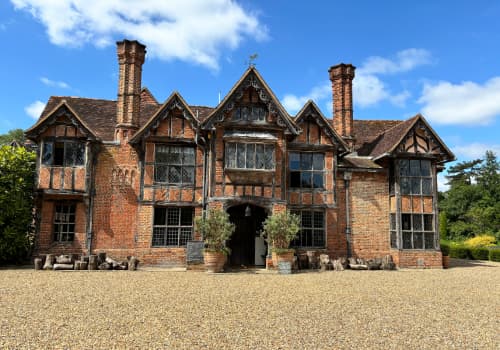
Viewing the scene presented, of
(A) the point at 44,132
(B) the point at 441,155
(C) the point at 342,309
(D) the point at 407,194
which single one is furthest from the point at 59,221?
(B) the point at 441,155

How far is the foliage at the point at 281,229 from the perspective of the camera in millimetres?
14703

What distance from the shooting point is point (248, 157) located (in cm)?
1587

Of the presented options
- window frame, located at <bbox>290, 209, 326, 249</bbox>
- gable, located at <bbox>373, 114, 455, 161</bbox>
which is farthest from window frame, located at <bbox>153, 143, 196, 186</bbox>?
gable, located at <bbox>373, 114, 455, 161</bbox>

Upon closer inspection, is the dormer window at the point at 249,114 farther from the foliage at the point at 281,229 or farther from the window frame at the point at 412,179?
the window frame at the point at 412,179

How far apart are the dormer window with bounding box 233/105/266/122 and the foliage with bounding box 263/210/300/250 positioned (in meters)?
4.34

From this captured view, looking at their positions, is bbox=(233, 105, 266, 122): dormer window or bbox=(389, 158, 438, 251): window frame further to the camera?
bbox=(389, 158, 438, 251): window frame

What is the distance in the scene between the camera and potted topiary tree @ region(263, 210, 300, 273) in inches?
575

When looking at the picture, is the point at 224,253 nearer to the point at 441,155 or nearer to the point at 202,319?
the point at 202,319

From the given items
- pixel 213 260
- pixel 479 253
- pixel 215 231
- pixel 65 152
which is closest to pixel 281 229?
pixel 215 231

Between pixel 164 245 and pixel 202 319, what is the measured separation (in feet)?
32.7

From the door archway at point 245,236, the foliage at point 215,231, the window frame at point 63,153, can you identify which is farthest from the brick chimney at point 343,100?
the window frame at point 63,153

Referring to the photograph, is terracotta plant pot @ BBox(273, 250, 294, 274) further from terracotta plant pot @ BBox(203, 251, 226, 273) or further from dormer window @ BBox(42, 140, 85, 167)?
dormer window @ BBox(42, 140, 85, 167)

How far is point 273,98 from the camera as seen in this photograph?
1602 centimetres

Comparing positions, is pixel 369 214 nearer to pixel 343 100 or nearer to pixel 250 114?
pixel 343 100
